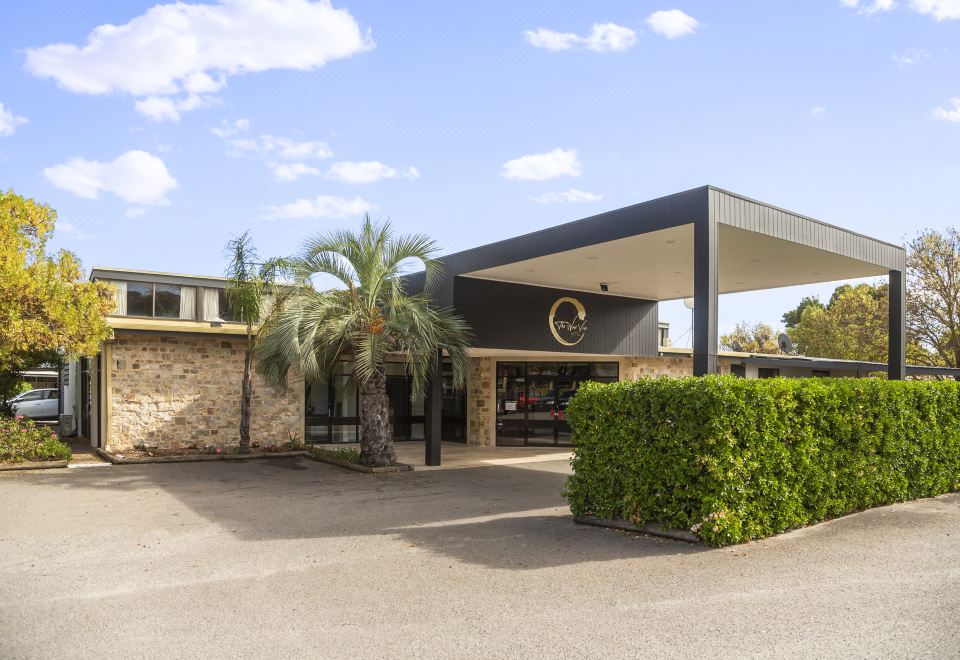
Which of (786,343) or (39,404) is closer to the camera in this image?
(786,343)

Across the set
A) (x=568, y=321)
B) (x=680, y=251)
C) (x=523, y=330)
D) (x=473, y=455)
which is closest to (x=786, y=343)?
(x=568, y=321)

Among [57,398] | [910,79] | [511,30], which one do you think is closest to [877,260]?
[910,79]

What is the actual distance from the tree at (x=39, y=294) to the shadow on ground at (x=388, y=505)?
2.50 m

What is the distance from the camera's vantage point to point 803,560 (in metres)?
6.26

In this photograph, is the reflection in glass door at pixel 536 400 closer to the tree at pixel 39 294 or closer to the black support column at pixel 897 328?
the black support column at pixel 897 328

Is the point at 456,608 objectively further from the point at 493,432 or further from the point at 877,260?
the point at 493,432

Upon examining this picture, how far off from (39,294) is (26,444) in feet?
9.50

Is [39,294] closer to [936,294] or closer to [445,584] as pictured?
[445,584]

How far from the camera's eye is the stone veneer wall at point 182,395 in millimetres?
14797

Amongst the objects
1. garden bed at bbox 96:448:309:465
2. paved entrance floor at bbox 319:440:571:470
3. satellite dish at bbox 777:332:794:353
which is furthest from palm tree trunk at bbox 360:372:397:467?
satellite dish at bbox 777:332:794:353

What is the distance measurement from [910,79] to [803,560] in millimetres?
7894

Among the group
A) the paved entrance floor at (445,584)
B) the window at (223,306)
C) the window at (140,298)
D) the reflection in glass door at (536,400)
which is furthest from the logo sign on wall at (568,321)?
the window at (140,298)

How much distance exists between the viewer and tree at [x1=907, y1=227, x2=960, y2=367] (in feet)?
80.0

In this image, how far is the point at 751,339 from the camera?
47.5 m
